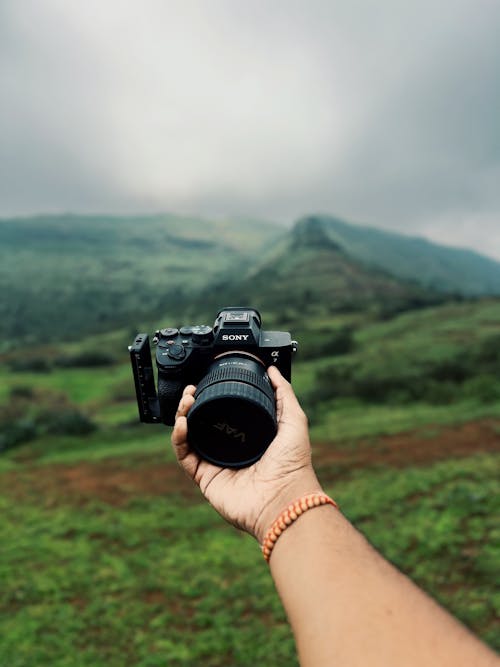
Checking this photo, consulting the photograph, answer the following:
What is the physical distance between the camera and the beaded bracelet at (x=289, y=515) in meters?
1.90

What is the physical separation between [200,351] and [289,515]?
1.58 metres

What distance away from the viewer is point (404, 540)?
799cm

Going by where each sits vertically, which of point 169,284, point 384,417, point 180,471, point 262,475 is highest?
point 262,475

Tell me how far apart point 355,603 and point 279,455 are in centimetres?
96

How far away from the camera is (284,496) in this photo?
216cm

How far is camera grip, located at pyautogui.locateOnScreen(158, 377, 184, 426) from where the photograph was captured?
3.28 m

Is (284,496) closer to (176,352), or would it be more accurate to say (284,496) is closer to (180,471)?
(176,352)

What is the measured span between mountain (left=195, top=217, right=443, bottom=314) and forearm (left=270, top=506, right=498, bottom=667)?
51596mm

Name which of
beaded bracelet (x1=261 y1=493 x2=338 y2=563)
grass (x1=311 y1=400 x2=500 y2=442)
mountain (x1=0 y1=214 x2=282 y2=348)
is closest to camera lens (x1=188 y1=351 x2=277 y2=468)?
beaded bracelet (x1=261 y1=493 x2=338 y2=563)

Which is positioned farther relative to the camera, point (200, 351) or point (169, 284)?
point (169, 284)

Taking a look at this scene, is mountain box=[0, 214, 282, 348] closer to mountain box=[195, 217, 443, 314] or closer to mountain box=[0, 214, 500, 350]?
mountain box=[0, 214, 500, 350]

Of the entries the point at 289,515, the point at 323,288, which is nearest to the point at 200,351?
the point at 289,515

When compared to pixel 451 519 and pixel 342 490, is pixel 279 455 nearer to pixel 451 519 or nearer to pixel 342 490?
pixel 451 519

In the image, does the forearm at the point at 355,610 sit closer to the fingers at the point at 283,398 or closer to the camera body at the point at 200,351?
the fingers at the point at 283,398
